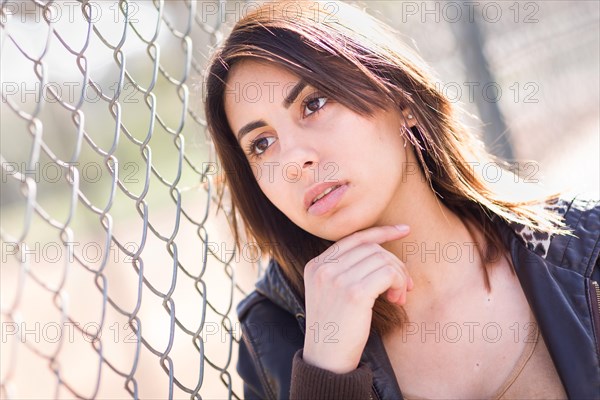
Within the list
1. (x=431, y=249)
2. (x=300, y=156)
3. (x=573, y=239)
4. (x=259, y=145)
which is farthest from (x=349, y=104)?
(x=573, y=239)

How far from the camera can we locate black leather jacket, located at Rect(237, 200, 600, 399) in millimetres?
2057

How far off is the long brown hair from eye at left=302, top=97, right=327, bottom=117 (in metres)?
0.03

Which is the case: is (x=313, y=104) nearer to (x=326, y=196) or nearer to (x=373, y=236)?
(x=326, y=196)

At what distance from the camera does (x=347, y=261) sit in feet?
7.13

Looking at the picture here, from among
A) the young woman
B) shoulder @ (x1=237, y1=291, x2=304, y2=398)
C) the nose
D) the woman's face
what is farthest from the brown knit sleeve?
the nose

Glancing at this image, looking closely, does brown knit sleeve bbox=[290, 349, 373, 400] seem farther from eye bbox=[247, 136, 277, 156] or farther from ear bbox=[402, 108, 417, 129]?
ear bbox=[402, 108, 417, 129]

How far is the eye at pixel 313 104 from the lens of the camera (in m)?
2.16

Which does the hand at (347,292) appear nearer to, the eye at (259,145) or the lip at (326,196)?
the lip at (326,196)

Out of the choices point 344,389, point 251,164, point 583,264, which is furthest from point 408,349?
point 251,164

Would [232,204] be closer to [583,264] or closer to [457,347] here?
[457,347]

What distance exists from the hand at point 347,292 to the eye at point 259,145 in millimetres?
383

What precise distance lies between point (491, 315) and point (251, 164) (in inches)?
35.7

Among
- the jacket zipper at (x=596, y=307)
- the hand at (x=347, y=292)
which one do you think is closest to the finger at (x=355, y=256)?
the hand at (x=347, y=292)

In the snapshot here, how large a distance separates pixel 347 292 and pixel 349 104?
1.80 ft
